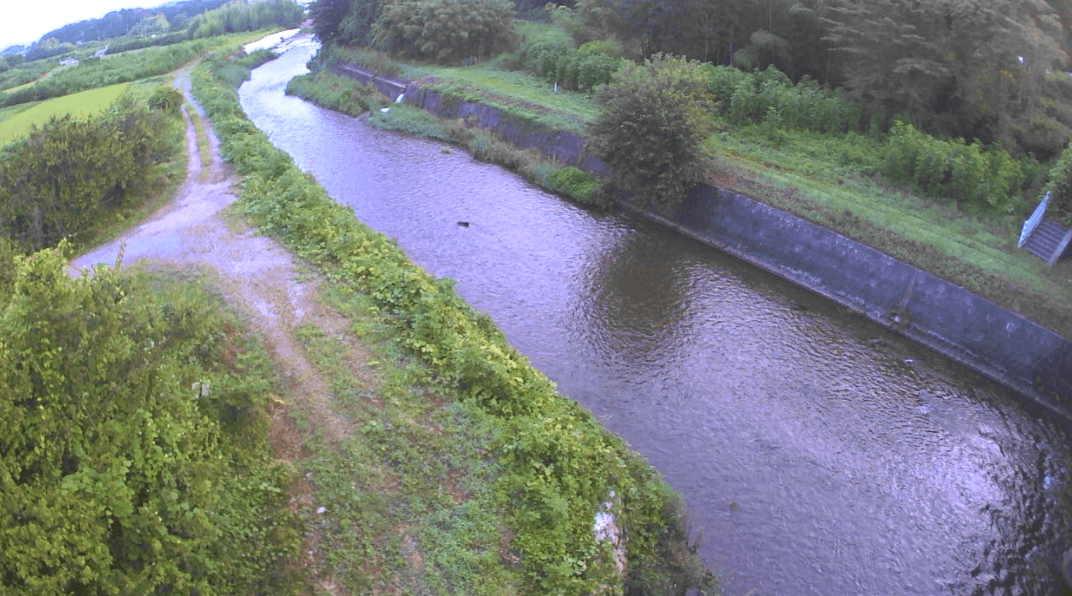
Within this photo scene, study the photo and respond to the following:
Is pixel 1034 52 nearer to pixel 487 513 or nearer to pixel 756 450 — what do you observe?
pixel 756 450

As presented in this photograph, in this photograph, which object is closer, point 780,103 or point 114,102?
point 780,103

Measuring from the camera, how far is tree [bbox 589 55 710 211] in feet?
73.2

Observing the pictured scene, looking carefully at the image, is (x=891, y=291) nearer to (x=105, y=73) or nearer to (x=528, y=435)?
(x=528, y=435)

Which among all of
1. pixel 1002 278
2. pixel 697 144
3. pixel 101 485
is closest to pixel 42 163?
pixel 101 485

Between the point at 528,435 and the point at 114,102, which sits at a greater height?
the point at 114,102

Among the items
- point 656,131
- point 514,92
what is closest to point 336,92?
point 514,92

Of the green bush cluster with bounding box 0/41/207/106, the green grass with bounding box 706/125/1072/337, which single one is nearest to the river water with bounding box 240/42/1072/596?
the green grass with bounding box 706/125/1072/337

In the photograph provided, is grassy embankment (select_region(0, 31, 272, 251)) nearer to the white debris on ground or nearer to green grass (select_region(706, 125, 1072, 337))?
the white debris on ground

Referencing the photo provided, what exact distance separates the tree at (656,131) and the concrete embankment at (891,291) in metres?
1.23

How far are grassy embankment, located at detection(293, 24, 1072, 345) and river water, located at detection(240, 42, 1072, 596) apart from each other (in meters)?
2.32

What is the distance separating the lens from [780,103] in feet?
90.1

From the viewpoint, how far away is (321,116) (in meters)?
38.9

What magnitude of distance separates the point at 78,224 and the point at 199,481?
15137mm

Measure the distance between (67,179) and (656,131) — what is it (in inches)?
699
